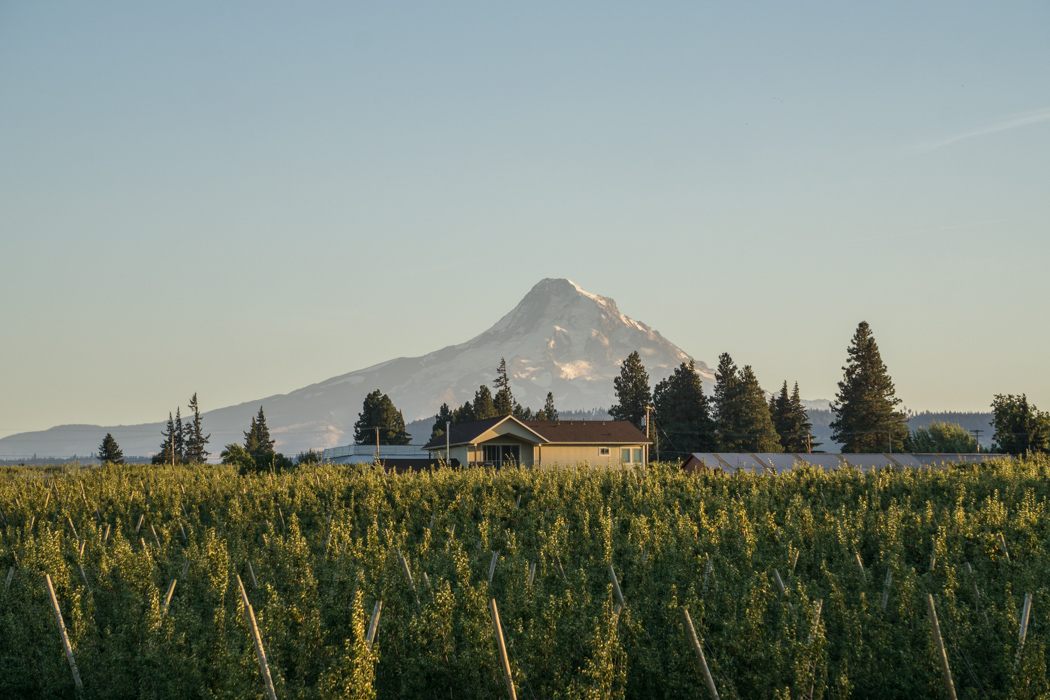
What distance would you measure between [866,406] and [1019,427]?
52.7 feet

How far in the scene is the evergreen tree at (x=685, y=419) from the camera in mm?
83688

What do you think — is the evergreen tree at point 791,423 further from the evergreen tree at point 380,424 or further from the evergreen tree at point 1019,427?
the evergreen tree at point 380,424

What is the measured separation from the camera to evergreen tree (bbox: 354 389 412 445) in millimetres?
100856

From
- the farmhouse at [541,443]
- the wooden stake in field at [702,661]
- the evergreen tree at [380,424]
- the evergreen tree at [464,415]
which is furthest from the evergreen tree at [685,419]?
the wooden stake in field at [702,661]

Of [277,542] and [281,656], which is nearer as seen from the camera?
[281,656]

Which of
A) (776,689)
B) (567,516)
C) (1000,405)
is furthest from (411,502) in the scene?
(1000,405)

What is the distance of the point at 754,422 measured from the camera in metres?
78.9

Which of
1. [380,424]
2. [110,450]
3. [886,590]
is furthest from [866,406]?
[110,450]

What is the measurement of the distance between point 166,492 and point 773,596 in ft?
83.1

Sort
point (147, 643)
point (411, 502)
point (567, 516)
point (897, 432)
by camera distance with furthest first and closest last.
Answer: point (897, 432)
point (411, 502)
point (567, 516)
point (147, 643)

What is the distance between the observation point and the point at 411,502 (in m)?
30.1

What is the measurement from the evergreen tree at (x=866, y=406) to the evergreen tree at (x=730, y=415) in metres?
9.28

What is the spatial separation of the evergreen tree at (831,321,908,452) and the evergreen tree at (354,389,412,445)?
2022 inches

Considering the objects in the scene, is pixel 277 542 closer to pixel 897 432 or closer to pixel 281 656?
pixel 281 656
